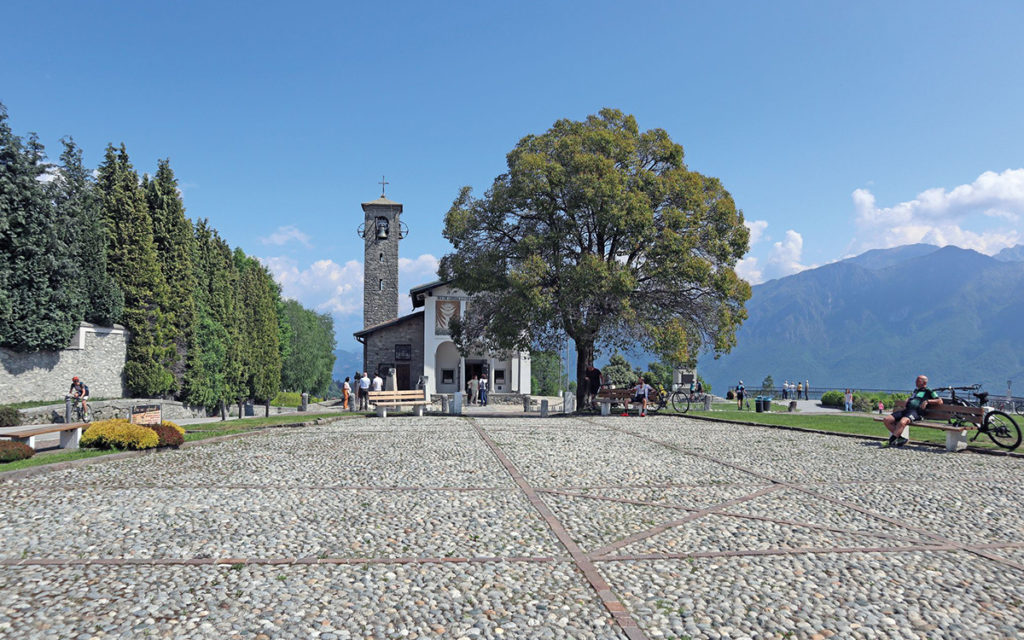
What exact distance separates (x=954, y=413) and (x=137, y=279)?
24.8 m

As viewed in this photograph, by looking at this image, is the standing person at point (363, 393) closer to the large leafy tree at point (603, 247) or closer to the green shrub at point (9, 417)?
the large leafy tree at point (603, 247)

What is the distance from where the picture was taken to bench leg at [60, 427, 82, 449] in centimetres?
1227

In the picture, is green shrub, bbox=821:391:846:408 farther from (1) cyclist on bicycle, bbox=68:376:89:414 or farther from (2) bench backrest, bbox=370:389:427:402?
(1) cyclist on bicycle, bbox=68:376:89:414

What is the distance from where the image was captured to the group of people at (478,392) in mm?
34666

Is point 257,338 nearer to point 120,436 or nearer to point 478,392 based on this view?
point 478,392

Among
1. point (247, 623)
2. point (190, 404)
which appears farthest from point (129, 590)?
point (190, 404)

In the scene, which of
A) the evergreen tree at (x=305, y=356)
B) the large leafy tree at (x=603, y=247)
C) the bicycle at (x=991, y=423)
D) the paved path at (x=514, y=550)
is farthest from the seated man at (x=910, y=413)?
the evergreen tree at (x=305, y=356)

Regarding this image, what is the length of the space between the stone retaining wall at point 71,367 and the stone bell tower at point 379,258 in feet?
86.9

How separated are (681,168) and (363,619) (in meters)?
23.1

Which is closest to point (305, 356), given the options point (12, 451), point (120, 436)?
point (120, 436)

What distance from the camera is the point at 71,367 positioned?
68.8 feet

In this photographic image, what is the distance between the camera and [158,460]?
1080 cm

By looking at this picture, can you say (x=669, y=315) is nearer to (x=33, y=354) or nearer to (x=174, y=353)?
(x=174, y=353)

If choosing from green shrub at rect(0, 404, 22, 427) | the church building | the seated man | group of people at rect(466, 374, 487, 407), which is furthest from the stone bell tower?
the seated man
